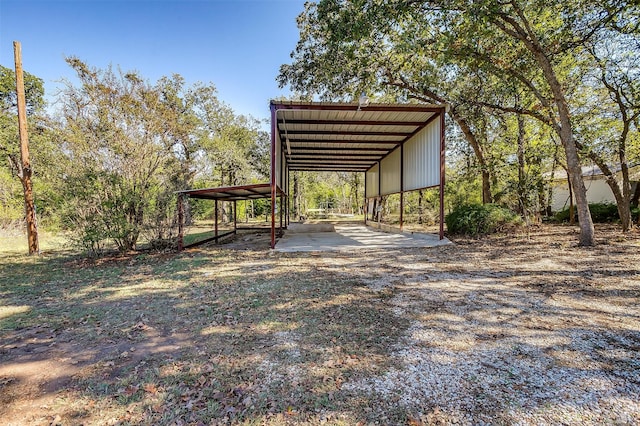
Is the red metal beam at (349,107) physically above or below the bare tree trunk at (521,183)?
above

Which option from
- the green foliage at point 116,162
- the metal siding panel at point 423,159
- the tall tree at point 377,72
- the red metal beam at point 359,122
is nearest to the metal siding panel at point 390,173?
the metal siding panel at point 423,159

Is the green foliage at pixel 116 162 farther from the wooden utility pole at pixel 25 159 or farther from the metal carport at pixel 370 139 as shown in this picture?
the metal carport at pixel 370 139

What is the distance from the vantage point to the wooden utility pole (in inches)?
305

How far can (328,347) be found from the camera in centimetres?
265

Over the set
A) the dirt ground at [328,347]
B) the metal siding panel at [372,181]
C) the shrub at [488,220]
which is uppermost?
the metal siding panel at [372,181]

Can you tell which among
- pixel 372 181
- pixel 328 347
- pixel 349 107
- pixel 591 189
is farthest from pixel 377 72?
pixel 591 189

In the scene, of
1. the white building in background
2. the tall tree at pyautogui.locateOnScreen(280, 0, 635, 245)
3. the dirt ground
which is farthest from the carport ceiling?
the white building in background

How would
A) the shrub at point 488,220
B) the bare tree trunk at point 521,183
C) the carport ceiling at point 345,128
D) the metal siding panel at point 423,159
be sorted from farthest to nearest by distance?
Answer: the shrub at point 488,220
the metal siding panel at point 423,159
the bare tree trunk at point 521,183
the carport ceiling at point 345,128

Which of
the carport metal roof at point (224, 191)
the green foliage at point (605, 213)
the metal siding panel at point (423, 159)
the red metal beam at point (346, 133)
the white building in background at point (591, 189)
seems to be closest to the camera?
the carport metal roof at point (224, 191)

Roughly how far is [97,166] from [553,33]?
11.0 meters

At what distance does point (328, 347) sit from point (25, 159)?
32.0ft

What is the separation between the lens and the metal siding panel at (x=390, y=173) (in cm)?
1258

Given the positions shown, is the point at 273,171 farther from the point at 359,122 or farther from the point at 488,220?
the point at 488,220

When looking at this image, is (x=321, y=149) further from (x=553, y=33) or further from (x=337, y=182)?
(x=337, y=182)
